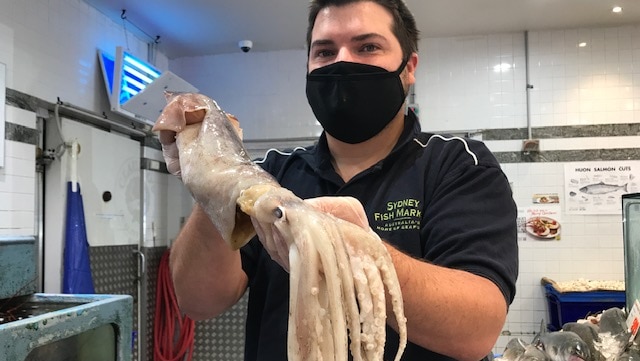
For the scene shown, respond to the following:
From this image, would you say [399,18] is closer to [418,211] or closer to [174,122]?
[418,211]

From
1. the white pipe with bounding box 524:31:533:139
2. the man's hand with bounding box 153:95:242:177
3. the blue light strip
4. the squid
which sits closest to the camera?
the squid

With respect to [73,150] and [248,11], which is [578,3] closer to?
[248,11]

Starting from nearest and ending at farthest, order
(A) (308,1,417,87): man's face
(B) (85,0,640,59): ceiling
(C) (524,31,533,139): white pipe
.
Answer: (A) (308,1,417,87): man's face → (B) (85,0,640,59): ceiling → (C) (524,31,533,139): white pipe

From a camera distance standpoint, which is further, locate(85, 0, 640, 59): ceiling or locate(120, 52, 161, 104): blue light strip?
locate(85, 0, 640, 59): ceiling

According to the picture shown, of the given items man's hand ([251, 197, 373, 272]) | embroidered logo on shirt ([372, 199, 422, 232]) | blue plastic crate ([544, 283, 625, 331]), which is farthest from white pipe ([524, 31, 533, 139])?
man's hand ([251, 197, 373, 272])

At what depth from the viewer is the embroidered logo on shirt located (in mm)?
1255

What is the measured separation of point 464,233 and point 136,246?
4219mm

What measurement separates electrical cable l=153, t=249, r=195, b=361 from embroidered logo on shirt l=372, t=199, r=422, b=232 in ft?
13.3

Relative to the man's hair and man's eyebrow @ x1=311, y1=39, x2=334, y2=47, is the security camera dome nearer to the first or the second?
the man's hair

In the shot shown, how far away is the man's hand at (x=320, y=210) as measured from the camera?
708mm

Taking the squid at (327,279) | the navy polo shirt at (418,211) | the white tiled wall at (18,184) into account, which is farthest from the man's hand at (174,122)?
the white tiled wall at (18,184)

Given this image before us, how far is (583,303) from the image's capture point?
4324 mm

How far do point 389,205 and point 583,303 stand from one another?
12.5 ft

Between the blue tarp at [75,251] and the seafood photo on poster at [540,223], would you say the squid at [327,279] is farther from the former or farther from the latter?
the seafood photo on poster at [540,223]
